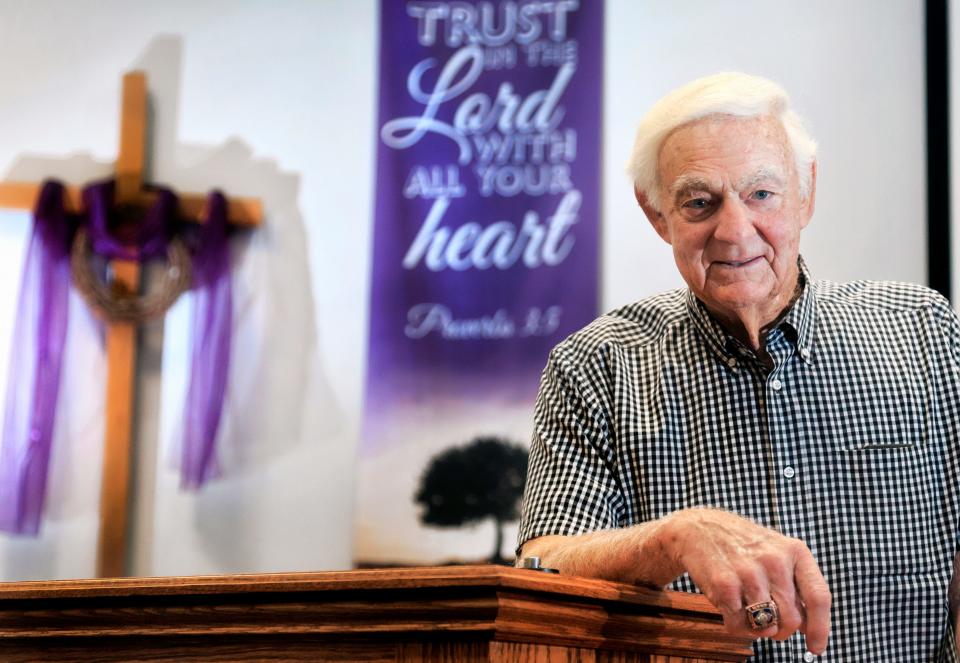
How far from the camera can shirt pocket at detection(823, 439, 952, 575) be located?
1579mm

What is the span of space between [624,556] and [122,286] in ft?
9.48

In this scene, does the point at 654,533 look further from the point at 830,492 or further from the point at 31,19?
the point at 31,19

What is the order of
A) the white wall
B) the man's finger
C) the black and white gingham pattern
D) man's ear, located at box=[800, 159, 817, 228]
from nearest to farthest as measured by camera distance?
the man's finger, the black and white gingham pattern, man's ear, located at box=[800, 159, 817, 228], the white wall

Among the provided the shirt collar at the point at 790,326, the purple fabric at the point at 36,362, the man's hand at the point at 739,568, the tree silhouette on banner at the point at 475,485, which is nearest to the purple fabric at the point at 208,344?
the purple fabric at the point at 36,362

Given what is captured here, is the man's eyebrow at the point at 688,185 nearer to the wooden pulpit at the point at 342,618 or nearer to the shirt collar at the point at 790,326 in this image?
the shirt collar at the point at 790,326

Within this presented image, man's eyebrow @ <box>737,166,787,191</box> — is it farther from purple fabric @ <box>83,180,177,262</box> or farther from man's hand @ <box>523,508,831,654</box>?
purple fabric @ <box>83,180,177,262</box>

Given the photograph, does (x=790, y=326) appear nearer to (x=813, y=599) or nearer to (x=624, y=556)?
(x=624, y=556)

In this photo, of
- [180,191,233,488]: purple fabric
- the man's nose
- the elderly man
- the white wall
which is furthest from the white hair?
[180,191,233,488]: purple fabric

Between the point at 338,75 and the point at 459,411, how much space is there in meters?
1.16

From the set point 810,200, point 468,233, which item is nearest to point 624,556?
point 810,200

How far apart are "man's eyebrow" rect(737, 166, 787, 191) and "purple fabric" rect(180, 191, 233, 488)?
2.44 m

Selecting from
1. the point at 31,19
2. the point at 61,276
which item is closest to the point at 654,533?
the point at 61,276

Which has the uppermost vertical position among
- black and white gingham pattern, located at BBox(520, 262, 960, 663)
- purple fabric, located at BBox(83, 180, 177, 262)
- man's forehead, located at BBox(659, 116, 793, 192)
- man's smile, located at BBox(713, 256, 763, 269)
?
purple fabric, located at BBox(83, 180, 177, 262)

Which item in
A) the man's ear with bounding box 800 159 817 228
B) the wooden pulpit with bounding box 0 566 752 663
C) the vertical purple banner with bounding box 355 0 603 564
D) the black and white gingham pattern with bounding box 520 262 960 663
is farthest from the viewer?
the vertical purple banner with bounding box 355 0 603 564
